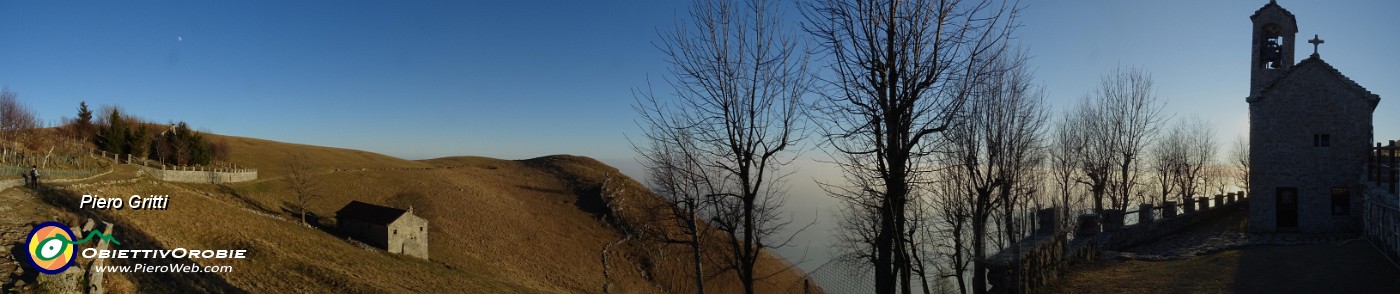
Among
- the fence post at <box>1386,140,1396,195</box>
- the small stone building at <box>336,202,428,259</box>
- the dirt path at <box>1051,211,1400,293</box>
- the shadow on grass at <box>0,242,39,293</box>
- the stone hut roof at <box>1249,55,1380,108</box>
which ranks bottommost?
the small stone building at <box>336,202,428,259</box>

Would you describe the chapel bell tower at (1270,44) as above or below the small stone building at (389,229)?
above

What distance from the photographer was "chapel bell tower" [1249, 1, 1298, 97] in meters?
21.2

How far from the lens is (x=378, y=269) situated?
2881 centimetres

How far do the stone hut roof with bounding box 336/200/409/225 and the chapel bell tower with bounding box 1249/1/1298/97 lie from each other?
41.0 meters

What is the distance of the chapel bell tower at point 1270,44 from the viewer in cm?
2120

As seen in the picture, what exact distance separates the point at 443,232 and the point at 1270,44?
4578 centimetres

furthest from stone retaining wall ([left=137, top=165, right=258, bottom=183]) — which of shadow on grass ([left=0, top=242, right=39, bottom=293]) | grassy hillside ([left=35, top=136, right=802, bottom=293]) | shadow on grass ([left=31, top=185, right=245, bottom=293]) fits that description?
shadow on grass ([left=0, top=242, right=39, bottom=293])

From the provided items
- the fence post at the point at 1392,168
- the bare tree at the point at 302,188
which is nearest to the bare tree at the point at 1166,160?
the fence post at the point at 1392,168

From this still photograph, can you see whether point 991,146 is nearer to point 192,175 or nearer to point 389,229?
point 389,229

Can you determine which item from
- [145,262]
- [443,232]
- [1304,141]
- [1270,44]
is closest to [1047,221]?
[1304,141]

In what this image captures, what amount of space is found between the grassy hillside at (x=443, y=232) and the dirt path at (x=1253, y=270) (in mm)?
7190

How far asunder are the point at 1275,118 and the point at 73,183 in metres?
49.9

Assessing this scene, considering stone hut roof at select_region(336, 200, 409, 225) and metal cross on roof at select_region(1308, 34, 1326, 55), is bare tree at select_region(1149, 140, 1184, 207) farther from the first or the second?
stone hut roof at select_region(336, 200, 409, 225)

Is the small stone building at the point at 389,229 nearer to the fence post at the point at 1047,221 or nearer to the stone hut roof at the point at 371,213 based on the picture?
the stone hut roof at the point at 371,213
